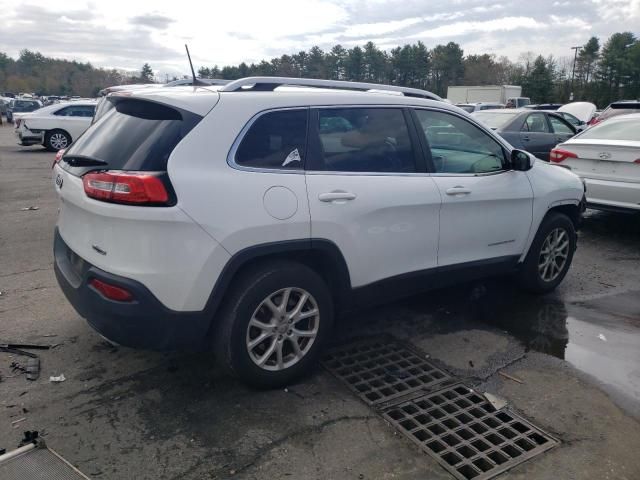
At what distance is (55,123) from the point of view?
1736 cm

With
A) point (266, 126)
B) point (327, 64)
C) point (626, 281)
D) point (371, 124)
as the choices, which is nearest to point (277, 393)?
point (266, 126)

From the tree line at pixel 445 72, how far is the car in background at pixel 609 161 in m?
34.4

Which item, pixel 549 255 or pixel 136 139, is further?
pixel 549 255

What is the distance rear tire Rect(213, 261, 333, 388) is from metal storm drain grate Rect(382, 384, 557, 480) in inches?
26.3

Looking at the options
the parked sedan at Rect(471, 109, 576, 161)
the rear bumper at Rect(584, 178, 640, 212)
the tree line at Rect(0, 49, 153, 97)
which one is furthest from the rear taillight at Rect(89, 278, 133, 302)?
the tree line at Rect(0, 49, 153, 97)

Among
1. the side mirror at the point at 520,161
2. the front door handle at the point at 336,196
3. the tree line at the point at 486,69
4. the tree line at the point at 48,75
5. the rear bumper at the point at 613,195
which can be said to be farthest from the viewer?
the tree line at the point at 48,75

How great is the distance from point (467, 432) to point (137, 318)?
1956mm

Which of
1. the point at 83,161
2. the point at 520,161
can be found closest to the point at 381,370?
the point at 520,161

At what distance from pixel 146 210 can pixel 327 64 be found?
227 feet

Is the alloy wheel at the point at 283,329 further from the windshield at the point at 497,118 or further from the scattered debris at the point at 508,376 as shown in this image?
the windshield at the point at 497,118

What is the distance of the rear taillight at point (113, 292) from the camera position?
287cm

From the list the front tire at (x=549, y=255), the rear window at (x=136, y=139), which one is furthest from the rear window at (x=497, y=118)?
the rear window at (x=136, y=139)

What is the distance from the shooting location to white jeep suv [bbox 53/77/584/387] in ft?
9.43

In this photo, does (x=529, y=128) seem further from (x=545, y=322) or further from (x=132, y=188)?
(x=132, y=188)
